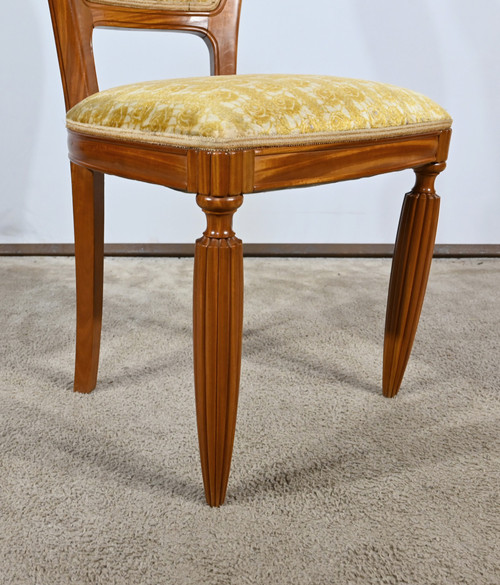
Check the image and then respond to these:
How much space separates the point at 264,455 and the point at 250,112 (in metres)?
0.52

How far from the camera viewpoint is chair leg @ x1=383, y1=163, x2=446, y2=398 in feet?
3.30

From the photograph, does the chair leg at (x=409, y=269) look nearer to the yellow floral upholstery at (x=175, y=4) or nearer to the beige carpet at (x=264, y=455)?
the beige carpet at (x=264, y=455)

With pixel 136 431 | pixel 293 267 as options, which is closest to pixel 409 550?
pixel 136 431

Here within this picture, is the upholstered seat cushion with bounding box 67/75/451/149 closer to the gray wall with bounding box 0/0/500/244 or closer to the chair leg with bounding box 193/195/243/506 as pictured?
the chair leg with bounding box 193/195/243/506

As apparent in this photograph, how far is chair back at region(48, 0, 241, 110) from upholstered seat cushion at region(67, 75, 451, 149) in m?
0.11

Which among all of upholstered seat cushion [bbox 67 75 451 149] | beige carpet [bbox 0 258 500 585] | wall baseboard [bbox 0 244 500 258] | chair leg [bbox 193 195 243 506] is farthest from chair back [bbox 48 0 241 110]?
wall baseboard [bbox 0 244 500 258]

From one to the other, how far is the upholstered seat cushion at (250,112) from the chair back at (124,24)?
0.11m

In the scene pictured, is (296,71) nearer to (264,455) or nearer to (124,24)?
(124,24)

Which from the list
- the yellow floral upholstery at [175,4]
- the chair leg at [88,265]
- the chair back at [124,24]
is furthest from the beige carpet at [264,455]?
the yellow floral upholstery at [175,4]

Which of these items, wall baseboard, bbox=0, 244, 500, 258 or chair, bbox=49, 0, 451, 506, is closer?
chair, bbox=49, 0, 451, 506

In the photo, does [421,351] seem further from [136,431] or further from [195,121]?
[195,121]

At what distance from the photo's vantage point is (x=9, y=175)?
6.29 ft

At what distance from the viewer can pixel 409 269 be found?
104 cm

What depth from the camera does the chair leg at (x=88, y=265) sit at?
3.26ft
